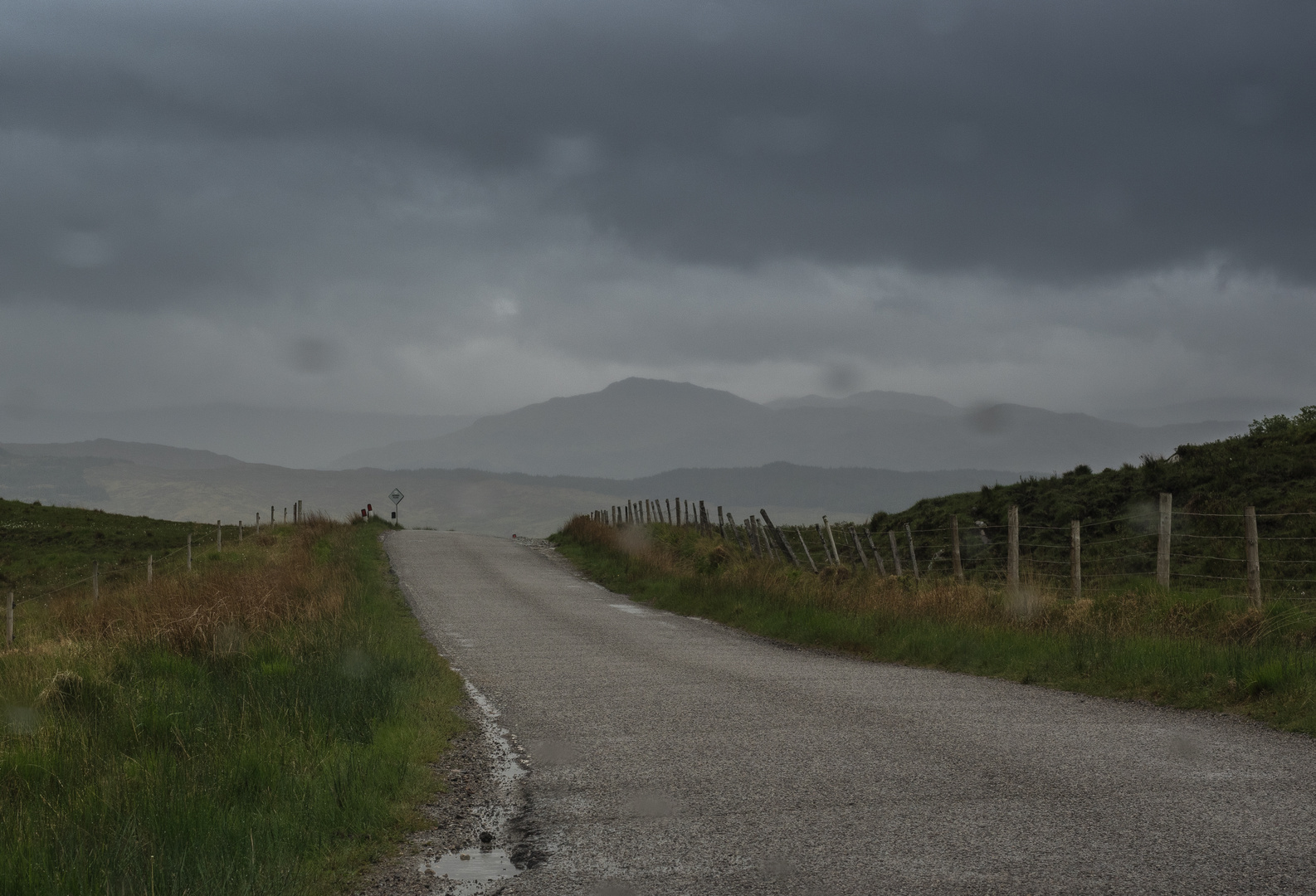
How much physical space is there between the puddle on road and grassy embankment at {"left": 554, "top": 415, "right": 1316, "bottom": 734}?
6.97 meters

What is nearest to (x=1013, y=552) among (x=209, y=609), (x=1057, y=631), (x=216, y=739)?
(x=1057, y=631)

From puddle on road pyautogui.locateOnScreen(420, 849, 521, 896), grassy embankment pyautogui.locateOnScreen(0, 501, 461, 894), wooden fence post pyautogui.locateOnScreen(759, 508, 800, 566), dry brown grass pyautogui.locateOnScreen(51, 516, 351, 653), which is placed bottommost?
puddle on road pyautogui.locateOnScreen(420, 849, 521, 896)

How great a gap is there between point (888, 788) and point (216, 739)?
5094 mm

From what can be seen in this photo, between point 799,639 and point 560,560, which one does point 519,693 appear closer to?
point 799,639

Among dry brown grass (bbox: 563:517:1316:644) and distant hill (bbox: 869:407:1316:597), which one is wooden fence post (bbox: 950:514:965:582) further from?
distant hill (bbox: 869:407:1316:597)

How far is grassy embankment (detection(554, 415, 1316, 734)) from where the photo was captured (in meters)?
10.9

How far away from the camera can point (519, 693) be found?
1169cm

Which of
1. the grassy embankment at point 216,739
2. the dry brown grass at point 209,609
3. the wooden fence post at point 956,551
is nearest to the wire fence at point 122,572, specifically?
the dry brown grass at point 209,609

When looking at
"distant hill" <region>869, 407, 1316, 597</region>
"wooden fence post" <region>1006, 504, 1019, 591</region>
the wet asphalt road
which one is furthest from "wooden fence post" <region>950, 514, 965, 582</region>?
the wet asphalt road

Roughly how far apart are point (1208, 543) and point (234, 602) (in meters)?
23.6

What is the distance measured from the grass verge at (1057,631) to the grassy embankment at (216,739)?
659cm

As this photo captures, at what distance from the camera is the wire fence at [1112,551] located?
20781mm

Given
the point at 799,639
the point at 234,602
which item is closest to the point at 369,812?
the point at 234,602

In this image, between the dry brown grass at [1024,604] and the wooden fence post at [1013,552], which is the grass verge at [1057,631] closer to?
the dry brown grass at [1024,604]
